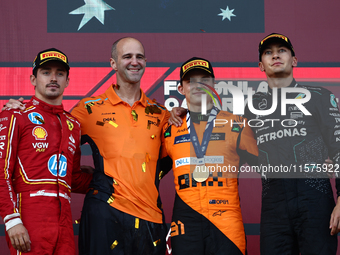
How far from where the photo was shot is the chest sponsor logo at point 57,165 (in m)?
2.26

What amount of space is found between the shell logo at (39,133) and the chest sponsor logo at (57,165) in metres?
0.12

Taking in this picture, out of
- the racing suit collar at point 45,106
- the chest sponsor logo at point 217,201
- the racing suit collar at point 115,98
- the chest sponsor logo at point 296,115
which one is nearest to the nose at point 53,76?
the racing suit collar at point 45,106

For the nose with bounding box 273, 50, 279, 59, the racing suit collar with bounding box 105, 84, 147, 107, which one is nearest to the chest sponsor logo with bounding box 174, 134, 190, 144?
the racing suit collar with bounding box 105, 84, 147, 107

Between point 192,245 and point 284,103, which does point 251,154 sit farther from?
point 192,245

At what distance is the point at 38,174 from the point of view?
7.25 feet

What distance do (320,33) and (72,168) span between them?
7.69 ft

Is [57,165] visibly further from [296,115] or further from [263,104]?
[296,115]

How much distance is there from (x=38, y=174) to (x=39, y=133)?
229mm

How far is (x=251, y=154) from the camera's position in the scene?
248 centimetres

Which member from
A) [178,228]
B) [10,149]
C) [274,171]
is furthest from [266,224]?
[10,149]

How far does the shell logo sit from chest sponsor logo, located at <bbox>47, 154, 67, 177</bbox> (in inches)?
4.8

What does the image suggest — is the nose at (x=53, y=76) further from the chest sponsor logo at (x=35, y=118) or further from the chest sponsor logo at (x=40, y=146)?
the chest sponsor logo at (x=40, y=146)

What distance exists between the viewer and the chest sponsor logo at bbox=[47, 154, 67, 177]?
7.41 feet

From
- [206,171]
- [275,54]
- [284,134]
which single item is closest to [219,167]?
[206,171]
